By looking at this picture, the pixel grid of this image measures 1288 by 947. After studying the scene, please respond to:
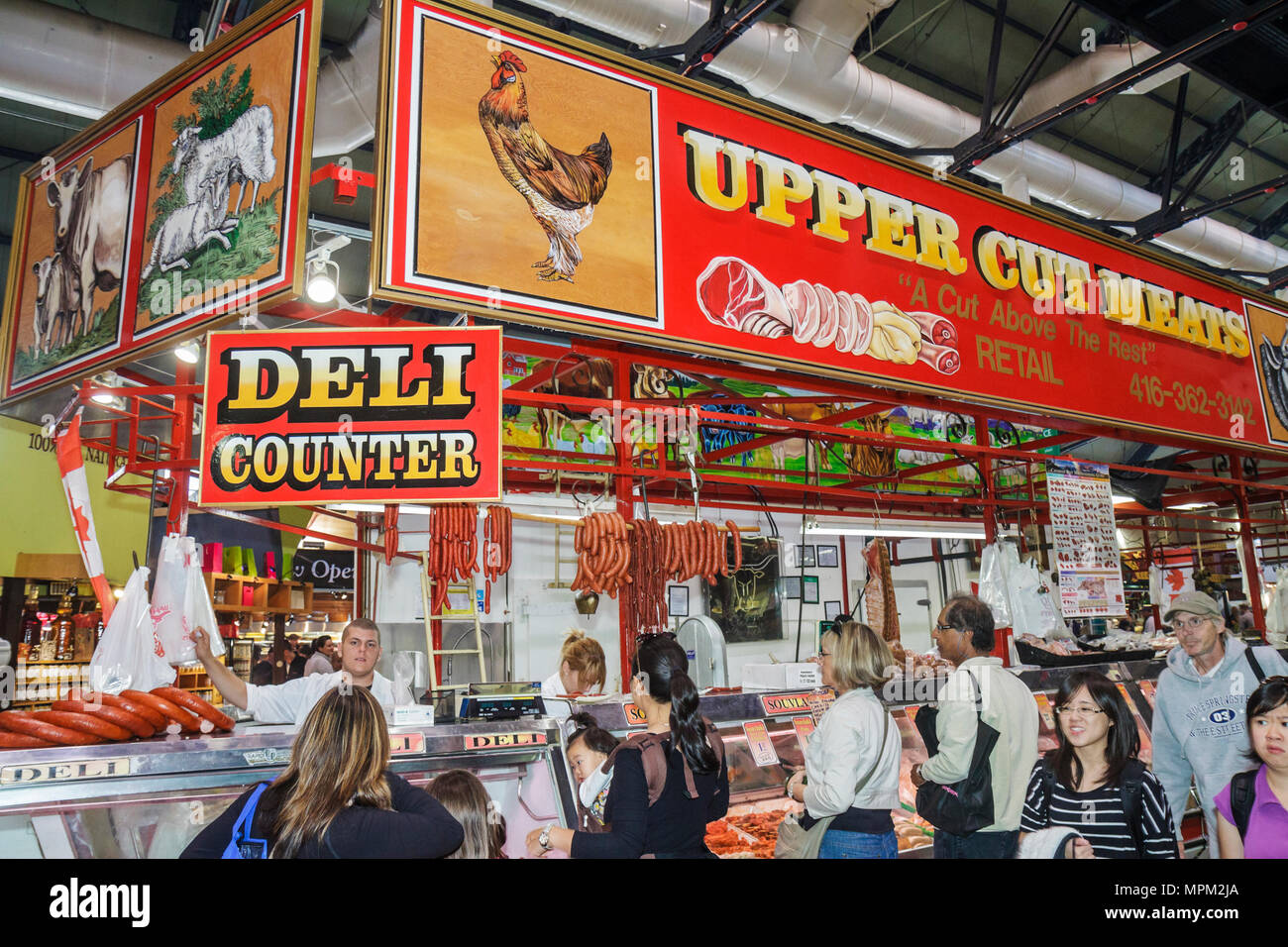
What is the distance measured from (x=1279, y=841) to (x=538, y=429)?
8.71 meters

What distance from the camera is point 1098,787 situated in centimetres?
350

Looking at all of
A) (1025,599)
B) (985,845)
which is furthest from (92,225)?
(1025,599)

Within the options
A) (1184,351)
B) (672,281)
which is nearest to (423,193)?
(672,281)

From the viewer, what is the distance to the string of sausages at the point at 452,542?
5062mm

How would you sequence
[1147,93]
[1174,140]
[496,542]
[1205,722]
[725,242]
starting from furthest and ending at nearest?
[1147,93] < [1174,140] < [496,542] < [725,242] < [1205,722]

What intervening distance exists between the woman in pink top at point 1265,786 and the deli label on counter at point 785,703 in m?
2.18

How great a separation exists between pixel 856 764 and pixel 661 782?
36.9 inches

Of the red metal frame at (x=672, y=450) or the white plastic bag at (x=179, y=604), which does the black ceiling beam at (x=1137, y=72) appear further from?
the white plastic bag at (x=179, y=604)

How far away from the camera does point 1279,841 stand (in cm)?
349

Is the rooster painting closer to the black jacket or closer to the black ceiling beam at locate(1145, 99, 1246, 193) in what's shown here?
the black jacket

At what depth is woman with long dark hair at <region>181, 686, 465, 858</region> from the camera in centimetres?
239

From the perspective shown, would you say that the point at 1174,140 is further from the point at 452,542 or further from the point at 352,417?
the point at 352,417

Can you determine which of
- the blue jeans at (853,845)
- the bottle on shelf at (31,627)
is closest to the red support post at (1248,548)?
the blue jeans at (853,845)
